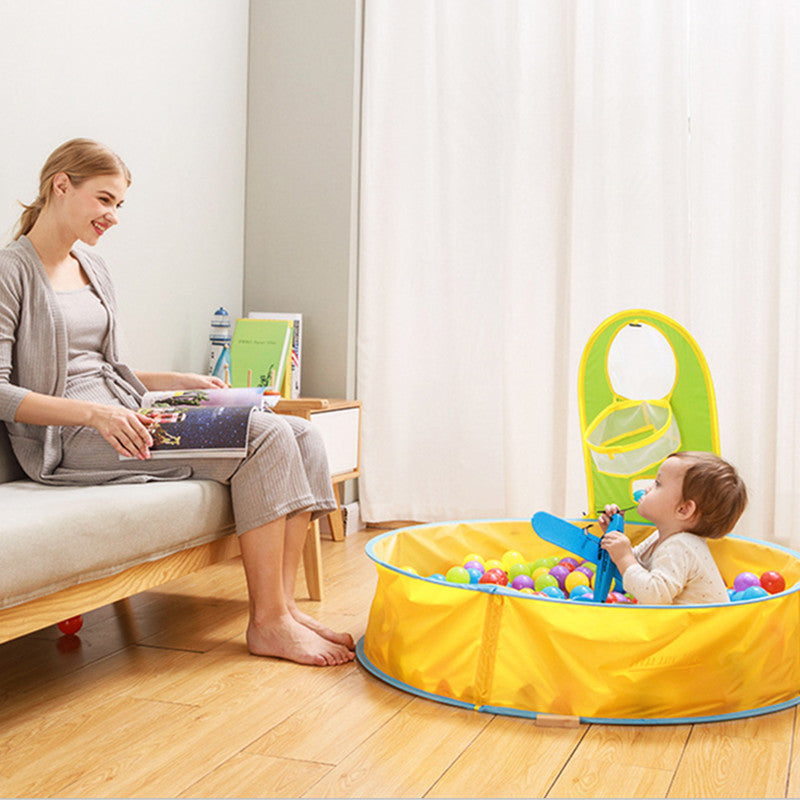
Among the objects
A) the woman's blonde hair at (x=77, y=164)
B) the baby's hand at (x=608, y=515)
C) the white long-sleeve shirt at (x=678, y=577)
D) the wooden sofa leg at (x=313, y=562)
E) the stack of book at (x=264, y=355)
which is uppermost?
the woman's blonde hair at (x=77, y=164)

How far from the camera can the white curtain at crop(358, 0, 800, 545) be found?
3.14 m

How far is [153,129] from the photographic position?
9.90 ft

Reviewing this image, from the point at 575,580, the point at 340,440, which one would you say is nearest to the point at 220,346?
the point at 340,440

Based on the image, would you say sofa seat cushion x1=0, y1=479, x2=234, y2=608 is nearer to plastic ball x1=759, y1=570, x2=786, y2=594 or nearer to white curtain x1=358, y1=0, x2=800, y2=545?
plastic ball x1=759, y1=570, x2=786, y2=594

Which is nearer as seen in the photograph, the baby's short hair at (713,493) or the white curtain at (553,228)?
the baby's short hair at (713,493)

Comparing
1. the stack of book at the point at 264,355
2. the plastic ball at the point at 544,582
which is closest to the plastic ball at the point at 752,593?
the plastic ball at the point at 544,582

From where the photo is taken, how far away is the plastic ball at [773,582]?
217 centimetres

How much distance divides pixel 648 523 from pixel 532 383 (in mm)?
965

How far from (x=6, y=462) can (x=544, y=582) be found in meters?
1.20

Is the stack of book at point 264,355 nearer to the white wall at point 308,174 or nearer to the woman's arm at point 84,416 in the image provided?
the white wall at point 308,174

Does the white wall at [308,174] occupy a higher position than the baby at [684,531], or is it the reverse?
the white wall at [308,174]

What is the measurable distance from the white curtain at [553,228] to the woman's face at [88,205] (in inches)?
57.4

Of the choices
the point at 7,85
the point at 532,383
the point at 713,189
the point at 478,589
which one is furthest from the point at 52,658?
the point at 713,189

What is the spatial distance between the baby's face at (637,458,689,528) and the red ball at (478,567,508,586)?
1.30 ft
